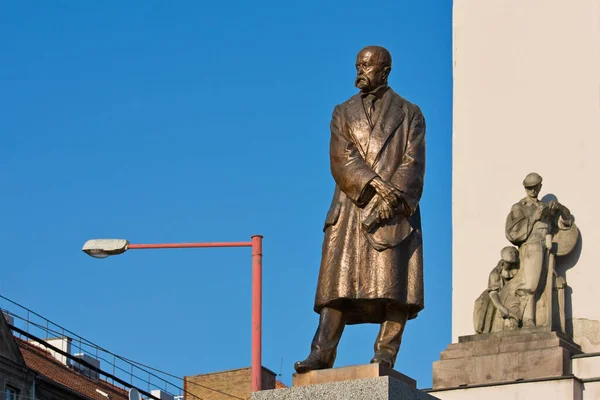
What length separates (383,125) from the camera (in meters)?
14.4

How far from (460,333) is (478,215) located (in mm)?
1920

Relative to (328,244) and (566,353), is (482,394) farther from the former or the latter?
(328,244)

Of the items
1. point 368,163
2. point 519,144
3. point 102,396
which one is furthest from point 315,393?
point 102,396

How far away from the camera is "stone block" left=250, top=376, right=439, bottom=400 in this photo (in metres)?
13.0

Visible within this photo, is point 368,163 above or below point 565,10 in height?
below

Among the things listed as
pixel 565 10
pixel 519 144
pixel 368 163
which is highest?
pixel 565 10

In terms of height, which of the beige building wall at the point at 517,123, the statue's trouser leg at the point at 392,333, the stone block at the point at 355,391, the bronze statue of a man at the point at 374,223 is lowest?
the stone block at the point at 355,391

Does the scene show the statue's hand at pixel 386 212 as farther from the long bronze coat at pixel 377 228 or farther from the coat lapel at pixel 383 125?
the coat lapel at pixel 383 125

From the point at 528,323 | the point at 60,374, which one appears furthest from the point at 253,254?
the point at 60,374

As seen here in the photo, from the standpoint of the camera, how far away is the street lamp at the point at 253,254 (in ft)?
56.5

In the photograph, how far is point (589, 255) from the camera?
23656 millimetres

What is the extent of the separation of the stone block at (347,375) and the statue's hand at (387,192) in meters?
1.46

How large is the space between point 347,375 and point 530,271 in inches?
400

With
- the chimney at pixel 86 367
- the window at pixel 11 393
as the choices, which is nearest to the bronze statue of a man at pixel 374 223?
the window at pixel 11 393
